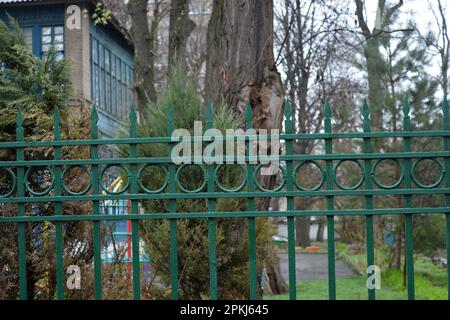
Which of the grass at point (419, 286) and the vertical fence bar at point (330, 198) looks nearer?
the vertical fence bar at point (330, 198)

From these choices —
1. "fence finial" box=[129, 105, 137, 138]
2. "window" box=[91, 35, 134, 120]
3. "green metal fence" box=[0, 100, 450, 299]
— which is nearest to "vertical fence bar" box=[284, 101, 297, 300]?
"green metal fence" box=[0, 100, 450, 299]

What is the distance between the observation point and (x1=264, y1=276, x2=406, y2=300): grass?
13648 mm

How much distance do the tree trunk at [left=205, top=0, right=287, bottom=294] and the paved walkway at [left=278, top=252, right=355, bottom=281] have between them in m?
12.9

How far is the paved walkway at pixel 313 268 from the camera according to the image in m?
20.2

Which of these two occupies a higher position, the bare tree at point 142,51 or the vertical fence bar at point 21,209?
the bare tree at point 142,51

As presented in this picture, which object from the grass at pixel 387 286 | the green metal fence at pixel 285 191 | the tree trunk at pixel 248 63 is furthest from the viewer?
the grass at pixel 387 286

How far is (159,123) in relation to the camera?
6.20 m

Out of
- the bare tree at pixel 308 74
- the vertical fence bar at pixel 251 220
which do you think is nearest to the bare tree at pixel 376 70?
the bare tree at pixel 308 74

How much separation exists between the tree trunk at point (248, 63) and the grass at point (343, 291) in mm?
6872

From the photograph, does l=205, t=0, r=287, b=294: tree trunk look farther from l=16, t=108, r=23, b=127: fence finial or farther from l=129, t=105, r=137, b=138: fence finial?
l=16, t=108, r=23, b=127: fence finial

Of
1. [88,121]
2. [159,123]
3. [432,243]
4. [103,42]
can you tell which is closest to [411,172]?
[159,123]

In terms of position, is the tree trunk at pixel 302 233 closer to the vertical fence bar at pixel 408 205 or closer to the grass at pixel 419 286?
the grass at pixel 419 286
